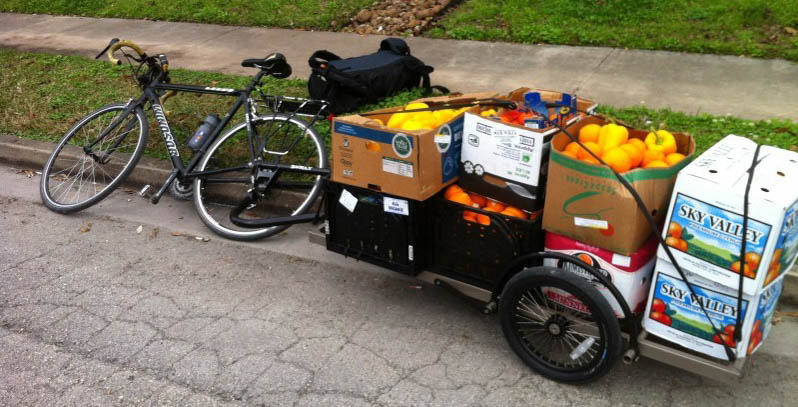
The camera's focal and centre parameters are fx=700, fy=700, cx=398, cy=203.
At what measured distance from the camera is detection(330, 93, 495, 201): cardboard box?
3.41m

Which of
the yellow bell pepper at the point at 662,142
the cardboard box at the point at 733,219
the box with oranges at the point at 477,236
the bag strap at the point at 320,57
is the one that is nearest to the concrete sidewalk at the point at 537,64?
the bag strap at the point at 320,57

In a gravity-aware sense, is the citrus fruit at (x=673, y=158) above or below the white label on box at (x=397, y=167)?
above

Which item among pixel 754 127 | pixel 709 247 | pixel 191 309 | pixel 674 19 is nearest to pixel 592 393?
pixel 709 247

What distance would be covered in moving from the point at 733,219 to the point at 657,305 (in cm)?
55

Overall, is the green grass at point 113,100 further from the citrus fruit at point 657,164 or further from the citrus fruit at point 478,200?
the citrus fruit at point 478,200

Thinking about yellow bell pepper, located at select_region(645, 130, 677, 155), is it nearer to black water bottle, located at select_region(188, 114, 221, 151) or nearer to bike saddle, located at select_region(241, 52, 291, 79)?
bike saddle, located at select_region(241, 52, 291, 79)

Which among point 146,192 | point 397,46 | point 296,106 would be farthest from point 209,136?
point 397,46

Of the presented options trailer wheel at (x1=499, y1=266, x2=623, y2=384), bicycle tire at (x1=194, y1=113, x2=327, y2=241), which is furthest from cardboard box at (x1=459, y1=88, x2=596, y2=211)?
bicycle tire at (x1=194, y1=113, x2=327, y2=241)

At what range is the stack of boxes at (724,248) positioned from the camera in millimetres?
Answer: 2621

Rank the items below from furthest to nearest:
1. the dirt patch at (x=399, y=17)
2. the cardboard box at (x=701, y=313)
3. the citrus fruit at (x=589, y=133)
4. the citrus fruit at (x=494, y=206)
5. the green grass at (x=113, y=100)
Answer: the dirt patch at (x=399, y=17)
the green grass at (x=113, y=100)
the citrus fruit at (x=494, y=206)
the citrus fruit at (x=589, y=133)
the cardboard box at (x=701, y=313)

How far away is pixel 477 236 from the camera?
3.48 m

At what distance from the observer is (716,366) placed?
2.86m

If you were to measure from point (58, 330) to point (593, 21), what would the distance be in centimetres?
618

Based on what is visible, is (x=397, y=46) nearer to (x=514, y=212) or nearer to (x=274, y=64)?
(x=274, y=64)
